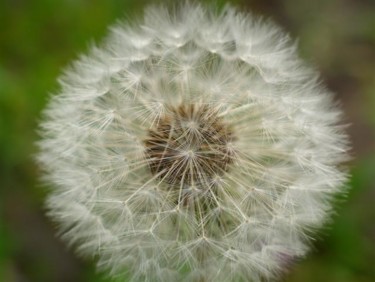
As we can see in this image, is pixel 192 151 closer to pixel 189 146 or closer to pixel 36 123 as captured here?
pixel 189 146

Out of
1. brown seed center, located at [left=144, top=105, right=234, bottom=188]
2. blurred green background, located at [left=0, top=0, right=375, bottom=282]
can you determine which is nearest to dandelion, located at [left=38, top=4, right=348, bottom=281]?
brown seed center, located at [left=144, top=105, right=234, bottom=188]

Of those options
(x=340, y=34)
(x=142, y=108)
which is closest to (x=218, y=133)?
(x=142, y=108)

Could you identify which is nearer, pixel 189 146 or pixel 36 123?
pixel 189 146

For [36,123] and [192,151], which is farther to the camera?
[36,123]

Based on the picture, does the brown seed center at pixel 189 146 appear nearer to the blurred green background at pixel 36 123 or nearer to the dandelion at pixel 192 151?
the dandelion at pixel 192 151

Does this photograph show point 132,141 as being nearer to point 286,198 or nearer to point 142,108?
point 142,108

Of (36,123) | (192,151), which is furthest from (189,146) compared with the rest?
(36,123)
